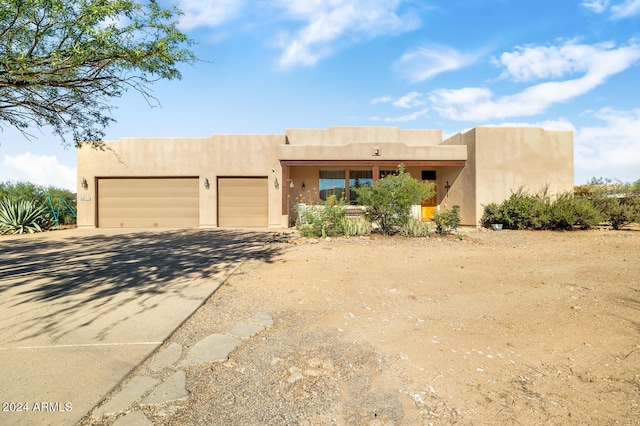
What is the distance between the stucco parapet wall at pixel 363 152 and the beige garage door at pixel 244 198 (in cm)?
189

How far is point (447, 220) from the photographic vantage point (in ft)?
33.3

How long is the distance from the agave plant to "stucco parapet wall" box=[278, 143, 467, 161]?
10536 millimetres

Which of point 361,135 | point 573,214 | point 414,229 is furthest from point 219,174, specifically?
point 573,214

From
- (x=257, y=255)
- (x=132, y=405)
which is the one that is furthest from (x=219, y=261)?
(x=132, y=405)

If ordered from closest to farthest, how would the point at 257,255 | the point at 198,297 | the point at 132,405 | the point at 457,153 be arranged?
1. the point at 132,405
2. the point at 198,297
3. the point at 257,255
4. the point at 457,153

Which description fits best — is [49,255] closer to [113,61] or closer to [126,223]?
[113,61]

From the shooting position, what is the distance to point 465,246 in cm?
860

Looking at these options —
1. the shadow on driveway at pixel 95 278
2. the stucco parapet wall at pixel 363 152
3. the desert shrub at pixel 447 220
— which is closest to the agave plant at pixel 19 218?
the shadow on driveway at pixel 95 278

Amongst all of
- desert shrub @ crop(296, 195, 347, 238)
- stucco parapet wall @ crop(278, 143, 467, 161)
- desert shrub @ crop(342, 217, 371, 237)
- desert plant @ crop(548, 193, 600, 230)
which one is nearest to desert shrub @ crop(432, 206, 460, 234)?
desert shrub @ crop(342, 217, 371, 237)

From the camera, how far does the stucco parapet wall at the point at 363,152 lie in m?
14.6

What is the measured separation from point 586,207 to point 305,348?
12.7 m

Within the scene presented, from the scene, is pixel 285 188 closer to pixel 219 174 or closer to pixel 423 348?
pixel 219 174

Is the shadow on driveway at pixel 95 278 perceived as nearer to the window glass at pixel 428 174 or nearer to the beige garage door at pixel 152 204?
the beige garage door at pixel 152 204

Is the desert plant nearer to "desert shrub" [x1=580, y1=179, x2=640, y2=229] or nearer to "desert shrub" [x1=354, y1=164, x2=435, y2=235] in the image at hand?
"desert shrub" [x1=580, y1=179, x2=640, y2=229]
